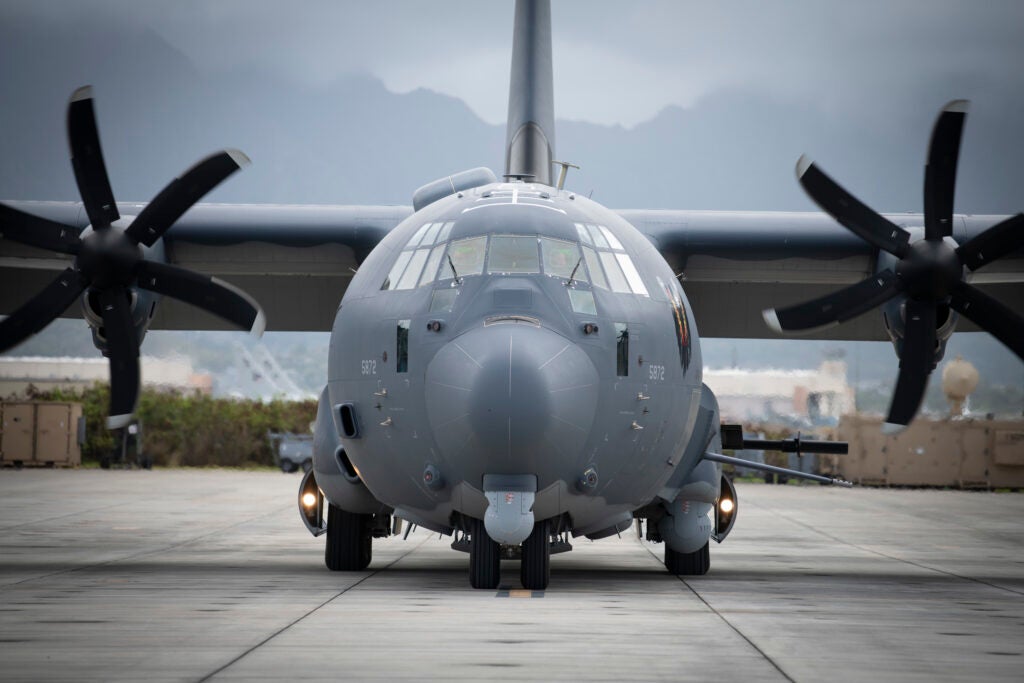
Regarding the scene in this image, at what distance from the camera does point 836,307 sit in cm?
1348

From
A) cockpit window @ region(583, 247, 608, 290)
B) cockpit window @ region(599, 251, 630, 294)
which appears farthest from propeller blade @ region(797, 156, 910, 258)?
cockpit window @ region(583, 247, 608, 290)

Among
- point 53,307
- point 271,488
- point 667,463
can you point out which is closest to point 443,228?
point 667,463

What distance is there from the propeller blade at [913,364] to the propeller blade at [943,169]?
0.80m

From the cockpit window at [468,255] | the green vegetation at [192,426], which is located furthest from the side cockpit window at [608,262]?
the green vegetation at [192,426]

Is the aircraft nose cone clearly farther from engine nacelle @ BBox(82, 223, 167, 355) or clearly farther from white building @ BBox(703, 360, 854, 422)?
white building @ BBox(703, 360, 854, 422)

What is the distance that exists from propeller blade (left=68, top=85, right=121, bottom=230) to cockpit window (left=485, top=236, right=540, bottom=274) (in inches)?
187

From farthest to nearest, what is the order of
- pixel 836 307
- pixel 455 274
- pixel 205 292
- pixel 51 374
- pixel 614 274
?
pixel 51 374, pixel 836 307, pixel 205 292, pixel 614 274, pixel 455 274

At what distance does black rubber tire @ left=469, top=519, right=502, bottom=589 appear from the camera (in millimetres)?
10984

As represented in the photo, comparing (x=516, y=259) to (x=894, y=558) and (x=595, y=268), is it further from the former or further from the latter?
(x=894, y=558)

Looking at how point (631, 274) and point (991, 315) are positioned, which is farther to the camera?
point (991, 315)

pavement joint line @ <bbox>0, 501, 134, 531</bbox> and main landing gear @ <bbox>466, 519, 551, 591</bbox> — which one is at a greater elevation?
main landing gear @ <bbox>466, 519, 551, 591</bbox>

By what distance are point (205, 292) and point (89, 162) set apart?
188cm

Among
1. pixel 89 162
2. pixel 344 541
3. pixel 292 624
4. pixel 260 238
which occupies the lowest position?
pixel 292 624

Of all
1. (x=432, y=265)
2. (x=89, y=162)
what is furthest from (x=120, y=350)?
(x=432, y=265)
